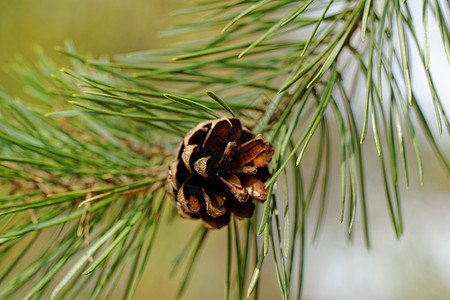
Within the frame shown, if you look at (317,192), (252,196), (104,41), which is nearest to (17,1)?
(104,41)

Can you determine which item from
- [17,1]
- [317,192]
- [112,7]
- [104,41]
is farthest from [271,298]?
[17,1]

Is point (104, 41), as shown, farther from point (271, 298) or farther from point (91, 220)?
point (91, 220)

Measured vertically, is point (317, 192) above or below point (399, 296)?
above

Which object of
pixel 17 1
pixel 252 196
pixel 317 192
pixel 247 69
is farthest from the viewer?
pixel 317 192

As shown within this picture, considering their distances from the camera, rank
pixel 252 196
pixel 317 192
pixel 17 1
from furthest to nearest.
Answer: pixel 317 192 < pixel 17 1 < pixel 252 196

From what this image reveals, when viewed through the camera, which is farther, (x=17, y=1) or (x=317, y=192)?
(x=317, y=192)

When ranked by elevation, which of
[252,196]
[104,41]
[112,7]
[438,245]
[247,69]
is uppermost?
[112,7]
